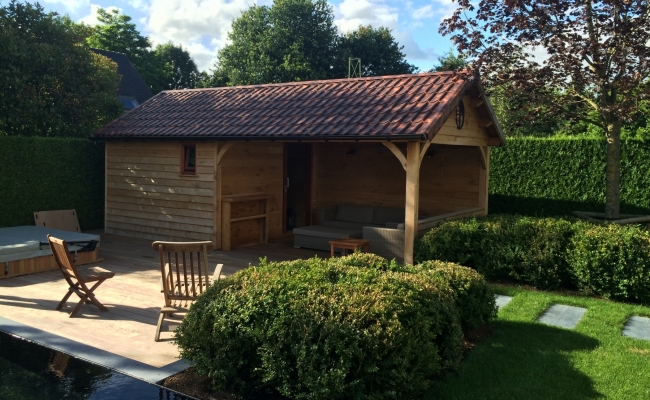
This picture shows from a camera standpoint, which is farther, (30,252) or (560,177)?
(560,177)

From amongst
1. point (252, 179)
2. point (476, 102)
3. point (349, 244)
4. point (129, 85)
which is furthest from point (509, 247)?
point (129, 85)

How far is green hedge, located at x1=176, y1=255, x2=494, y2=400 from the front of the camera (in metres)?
3.92

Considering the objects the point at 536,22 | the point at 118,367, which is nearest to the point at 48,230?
the point at 118,367

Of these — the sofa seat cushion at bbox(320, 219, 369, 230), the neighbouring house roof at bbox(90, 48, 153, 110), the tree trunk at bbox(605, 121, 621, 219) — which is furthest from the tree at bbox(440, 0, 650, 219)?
the neighbouring house roof at bbox(90, 48, 153, 110)

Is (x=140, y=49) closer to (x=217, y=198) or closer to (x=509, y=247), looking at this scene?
(x=217, y=198)

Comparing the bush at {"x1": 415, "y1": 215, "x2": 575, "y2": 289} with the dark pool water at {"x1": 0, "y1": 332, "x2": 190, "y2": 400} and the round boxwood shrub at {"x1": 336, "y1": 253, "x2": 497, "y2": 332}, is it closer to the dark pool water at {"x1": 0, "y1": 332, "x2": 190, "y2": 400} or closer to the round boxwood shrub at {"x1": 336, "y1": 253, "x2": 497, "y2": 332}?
the round boxwood shrub at {"x1": 336, "y1": 253, "x2": 497, "y2": 332}

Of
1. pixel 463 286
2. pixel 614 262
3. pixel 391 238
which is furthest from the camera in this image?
pixel 391 238

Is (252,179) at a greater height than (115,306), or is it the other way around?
(252,179)

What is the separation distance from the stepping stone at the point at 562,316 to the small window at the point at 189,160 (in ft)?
24.8

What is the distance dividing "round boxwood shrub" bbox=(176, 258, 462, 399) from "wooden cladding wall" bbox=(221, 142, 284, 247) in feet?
22.3

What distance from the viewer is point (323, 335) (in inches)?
156

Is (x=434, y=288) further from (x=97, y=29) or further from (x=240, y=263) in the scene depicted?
(x=97, y=29)

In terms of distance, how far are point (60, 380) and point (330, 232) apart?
7.08 m

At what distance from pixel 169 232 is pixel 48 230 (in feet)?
8.01
